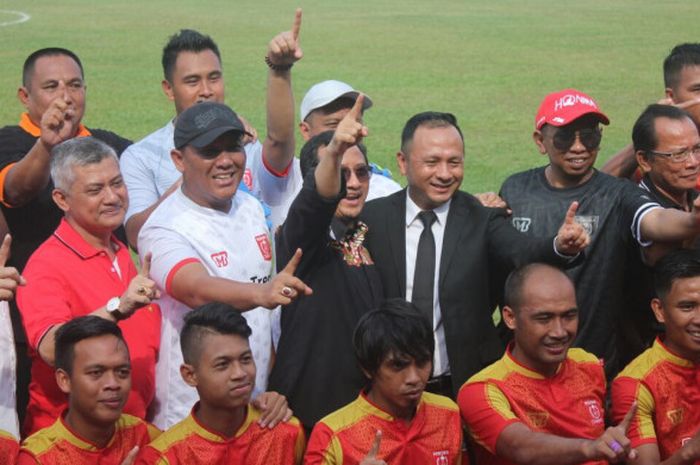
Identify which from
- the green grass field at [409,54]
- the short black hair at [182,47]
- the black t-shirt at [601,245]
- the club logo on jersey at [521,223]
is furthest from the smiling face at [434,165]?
the green grass field at [409,54]

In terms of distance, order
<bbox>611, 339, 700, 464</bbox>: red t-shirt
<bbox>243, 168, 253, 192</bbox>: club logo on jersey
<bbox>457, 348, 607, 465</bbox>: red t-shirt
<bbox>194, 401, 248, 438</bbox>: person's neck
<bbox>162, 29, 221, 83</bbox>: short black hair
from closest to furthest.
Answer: <bbox>194, 401, 248, 438</bbox>: person's neck, <bbox>457, 348, 607, 465</bbox>: red t-shirt, <bbox>611, 339, 700, 464</bbox>: red t-shirt, <bbox>243, 168, 253, 192</bbox>: club logo on jersey, <bbox>162, 29, 221, 83</bbox>: short black hair

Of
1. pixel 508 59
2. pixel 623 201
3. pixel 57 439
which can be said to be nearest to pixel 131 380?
pixel 57 439

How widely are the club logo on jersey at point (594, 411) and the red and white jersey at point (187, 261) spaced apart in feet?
5.13

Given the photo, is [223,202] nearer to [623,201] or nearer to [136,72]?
[623,201]

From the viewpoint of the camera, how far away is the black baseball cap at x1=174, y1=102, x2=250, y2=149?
6008 millimetres

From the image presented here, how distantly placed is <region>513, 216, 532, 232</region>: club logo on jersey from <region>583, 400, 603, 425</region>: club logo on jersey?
1.05 meters

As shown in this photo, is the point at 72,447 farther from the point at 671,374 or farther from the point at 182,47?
the point at 182,47

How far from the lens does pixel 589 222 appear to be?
21.0 ft

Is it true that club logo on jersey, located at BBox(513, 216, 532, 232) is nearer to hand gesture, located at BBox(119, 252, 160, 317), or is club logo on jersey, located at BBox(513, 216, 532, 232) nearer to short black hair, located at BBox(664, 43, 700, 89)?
short black hair, located at BBox(664, 43, 700, 89)

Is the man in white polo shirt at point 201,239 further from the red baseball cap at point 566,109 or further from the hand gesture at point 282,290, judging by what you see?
the red baseball cap at point 566,109

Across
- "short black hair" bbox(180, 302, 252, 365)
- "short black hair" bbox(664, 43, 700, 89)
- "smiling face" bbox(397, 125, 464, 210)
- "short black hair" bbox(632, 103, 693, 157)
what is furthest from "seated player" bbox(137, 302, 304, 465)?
"short black hair" bbox(664, 43, 700, 89)

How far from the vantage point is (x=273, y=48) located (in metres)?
6.43

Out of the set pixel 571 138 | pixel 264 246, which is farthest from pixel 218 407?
pixel 571 138

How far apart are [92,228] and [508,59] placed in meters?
20.5
